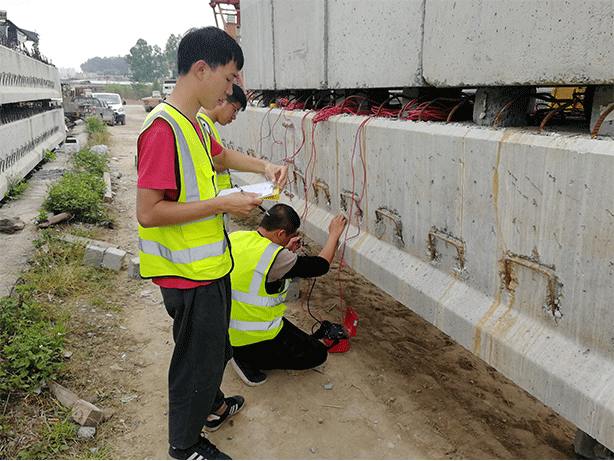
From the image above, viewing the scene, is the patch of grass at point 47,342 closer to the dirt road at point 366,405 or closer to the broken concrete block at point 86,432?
the broken concrete block at point 86,432

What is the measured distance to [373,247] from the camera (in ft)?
10.2

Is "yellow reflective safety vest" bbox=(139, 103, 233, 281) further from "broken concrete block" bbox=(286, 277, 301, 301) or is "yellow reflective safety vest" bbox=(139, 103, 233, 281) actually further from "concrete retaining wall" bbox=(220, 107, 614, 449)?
"broken concrete block" bbox=(286, 277, 301, 301)

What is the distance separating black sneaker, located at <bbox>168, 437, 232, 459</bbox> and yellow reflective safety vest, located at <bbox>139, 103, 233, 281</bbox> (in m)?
0.91

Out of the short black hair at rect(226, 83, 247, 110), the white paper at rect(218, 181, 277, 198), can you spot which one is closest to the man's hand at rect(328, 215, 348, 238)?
the white paper at rect(218, 181, 277, 198)

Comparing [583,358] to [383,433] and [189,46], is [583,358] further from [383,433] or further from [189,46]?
[189,46]

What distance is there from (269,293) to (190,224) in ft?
3.95

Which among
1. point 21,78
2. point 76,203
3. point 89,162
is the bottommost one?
point 76,203

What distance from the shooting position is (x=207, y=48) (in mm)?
2053

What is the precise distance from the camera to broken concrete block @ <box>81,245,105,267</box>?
5165mm

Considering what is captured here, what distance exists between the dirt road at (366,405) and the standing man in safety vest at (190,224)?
449 millimetres

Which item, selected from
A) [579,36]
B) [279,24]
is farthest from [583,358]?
[279,24]

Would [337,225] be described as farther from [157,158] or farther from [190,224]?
[157,158]

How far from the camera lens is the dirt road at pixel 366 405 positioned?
2699mm

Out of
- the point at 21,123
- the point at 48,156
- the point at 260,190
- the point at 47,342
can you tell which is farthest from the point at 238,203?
the point at 48,156
